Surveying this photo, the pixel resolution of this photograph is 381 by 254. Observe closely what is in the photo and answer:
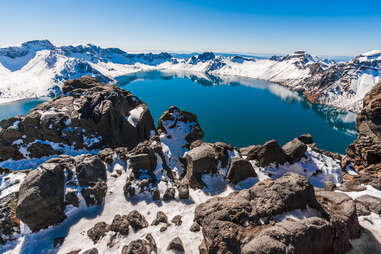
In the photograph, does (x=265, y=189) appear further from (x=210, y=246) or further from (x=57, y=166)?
(x=57, y=166)

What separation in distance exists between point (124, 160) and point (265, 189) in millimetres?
26144

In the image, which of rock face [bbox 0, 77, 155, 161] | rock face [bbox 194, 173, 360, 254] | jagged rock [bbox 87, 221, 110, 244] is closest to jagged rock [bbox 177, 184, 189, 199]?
rock face [bbox 194, 173, 360, 254]

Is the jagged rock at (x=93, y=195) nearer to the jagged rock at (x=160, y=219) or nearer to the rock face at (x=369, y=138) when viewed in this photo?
the jagged rock at (x=160, y=219)

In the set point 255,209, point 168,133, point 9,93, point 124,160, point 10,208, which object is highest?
point 255,209

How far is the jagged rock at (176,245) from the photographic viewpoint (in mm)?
17286

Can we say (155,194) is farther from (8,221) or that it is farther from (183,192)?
(8,221)

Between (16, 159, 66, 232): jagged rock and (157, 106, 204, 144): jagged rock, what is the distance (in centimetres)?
2147

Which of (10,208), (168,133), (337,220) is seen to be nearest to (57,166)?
(10,208)

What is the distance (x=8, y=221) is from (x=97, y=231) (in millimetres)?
12403

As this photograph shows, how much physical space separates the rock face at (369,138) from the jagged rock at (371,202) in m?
Answer: 14.1

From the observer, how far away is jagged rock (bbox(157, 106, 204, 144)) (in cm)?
4078

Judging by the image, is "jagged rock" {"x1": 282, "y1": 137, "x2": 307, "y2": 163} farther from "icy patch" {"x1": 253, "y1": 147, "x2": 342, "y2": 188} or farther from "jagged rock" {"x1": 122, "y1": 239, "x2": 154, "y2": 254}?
"jagged rock" {"x1": 122, "y1": 239, "x2": 154, "y2": 254}

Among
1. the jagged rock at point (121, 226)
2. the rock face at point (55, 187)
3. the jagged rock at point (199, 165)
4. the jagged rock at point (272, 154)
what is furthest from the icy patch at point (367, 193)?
the rock face at point (55, 187)

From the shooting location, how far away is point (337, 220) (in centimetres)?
1425
